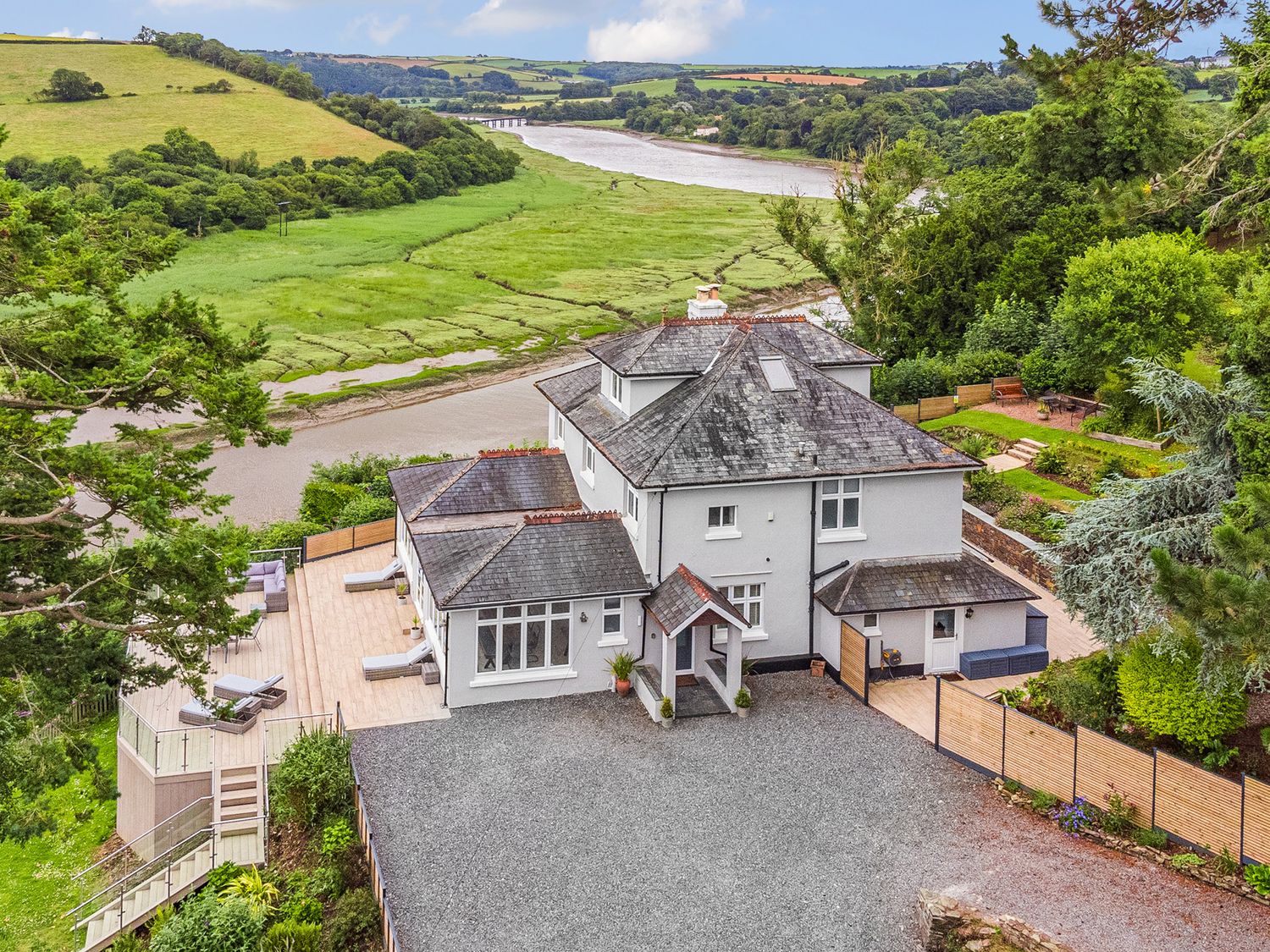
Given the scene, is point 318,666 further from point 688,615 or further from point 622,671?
point 688,615

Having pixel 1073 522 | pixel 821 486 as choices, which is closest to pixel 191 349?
pixel 821 486

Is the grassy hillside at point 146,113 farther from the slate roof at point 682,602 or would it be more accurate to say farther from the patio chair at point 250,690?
the slate roof at point 682,602

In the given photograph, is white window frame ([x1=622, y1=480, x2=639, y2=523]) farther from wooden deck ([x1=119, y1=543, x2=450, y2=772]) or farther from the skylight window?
wooden deck ([x1=119, y1=543, x2=450, y2=772])

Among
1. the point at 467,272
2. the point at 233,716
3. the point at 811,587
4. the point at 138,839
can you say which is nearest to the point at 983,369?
the point at 811,587

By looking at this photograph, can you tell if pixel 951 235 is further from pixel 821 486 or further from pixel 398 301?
pixel 398 301

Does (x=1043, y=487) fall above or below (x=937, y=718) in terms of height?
above

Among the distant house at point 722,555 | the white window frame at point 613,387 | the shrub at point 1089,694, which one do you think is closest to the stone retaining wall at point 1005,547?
the distant house at point 722,555

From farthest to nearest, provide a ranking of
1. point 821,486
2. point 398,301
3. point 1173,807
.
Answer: point 398,301 < point 821,486 < point 1173,807
